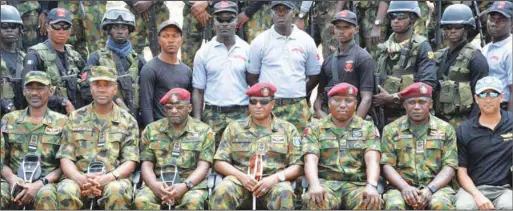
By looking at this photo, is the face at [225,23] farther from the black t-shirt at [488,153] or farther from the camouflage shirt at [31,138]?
the black t-shirt at [488,153]

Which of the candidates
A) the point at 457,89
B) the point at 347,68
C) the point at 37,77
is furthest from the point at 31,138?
the point at 457,89

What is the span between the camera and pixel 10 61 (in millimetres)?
13000

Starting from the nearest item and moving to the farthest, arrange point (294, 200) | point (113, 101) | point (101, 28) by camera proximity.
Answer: point (294, 200) → point (113, 101) → point (101, 28)

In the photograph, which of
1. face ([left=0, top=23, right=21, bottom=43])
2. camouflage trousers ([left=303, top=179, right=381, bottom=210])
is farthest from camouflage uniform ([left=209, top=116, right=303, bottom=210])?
face ([left=0, top=23, right=21, bottom=43])

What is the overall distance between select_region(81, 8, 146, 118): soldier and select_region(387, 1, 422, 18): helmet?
2.57 meters

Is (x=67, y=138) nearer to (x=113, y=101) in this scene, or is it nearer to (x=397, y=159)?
(x=113, y=101)

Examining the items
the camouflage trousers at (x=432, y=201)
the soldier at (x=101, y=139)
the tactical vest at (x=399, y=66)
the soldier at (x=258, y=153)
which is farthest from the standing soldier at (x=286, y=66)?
the camouflage trousers at (x=432, y=201)

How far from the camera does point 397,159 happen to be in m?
11.9

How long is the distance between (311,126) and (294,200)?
0.77 metres

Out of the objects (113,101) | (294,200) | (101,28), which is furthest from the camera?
(101,28)

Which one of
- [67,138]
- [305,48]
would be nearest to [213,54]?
[305,48]

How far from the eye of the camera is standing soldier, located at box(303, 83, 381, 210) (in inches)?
459

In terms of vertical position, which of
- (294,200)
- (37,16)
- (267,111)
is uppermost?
(37,16)

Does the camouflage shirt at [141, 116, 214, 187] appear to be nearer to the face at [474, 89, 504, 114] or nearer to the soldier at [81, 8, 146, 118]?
the soldier at [81, 8, 146, 118]
